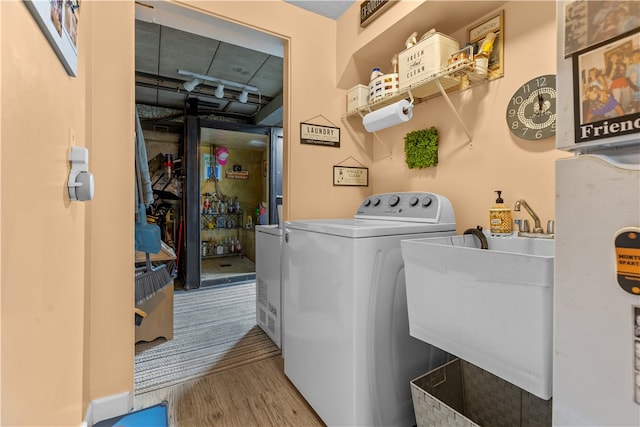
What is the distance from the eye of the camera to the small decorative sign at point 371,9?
5.60ft

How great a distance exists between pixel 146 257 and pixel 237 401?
121cm

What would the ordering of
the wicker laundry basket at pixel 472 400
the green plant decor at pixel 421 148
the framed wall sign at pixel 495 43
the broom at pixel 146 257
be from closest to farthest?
the wicker laundry basket at pixel 472 400
the framed wall sign at pixel 495 43
the green plant decor at pixel 421 148
the broom at pixel 146 257

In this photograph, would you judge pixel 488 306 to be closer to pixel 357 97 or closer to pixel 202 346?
pixel 357 97

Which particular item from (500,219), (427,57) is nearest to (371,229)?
(500,219)

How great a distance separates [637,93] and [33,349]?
141cm

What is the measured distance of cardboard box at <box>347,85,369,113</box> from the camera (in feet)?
6.51

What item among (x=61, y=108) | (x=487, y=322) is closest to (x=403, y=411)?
(x=487, y=322)

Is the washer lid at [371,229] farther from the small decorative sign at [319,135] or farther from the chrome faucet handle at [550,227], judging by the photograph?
the small decorative sign at [319,135]

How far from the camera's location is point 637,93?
1.78 ft

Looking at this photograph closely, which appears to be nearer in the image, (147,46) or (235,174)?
(147,46)

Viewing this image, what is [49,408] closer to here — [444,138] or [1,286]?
[1,286]

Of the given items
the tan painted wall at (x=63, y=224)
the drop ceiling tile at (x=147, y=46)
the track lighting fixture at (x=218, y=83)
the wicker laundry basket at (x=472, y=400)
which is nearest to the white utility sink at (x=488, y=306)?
the wicker laundry basket at (x=472, y=400)

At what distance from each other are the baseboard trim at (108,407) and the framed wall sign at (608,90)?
209cm

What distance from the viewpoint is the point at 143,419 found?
149 cm
